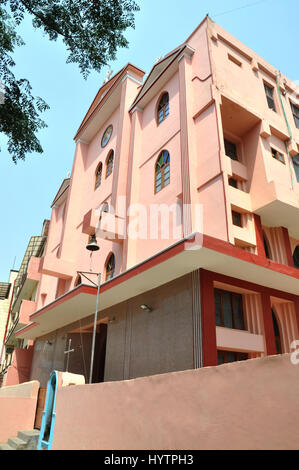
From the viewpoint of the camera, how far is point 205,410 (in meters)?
4.09

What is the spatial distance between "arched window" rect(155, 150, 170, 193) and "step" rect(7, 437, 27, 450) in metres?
9.73

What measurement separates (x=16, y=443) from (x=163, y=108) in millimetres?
13846

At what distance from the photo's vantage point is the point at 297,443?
309cm

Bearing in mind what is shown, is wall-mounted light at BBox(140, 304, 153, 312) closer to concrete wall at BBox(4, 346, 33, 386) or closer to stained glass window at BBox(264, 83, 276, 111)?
stained glass window at BBox(264, 83, 276, 111)

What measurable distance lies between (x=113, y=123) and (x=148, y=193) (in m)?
7.36

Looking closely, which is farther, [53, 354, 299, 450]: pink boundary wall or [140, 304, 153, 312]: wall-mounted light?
[140, 304, 153, 312]: wall-mounted light

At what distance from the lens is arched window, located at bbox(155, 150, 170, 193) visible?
13.4 meters

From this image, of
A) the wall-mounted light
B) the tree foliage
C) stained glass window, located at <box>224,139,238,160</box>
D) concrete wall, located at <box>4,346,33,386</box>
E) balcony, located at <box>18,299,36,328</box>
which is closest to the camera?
the tree foliage

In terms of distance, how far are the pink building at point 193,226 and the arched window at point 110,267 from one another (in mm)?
74

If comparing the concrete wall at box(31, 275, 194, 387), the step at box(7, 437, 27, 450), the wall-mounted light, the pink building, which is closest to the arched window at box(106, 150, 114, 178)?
the pink building

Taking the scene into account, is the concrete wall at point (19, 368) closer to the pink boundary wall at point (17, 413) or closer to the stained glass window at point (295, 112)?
the pink boundary wall at point (17, 413)

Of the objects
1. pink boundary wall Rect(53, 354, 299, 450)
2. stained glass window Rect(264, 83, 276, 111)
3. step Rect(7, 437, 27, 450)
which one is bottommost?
step Rect(7, 437, 27, 450)

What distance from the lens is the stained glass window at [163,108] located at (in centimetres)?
1491

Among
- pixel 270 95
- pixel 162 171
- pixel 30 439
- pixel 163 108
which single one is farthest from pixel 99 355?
pixel 270 95
